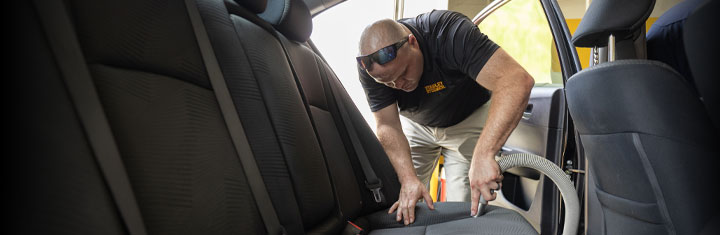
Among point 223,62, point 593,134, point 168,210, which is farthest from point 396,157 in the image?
point 168,210

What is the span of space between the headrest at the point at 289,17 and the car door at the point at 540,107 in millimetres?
798

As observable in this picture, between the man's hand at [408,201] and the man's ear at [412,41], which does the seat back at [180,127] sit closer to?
the man's hand at [408,201]

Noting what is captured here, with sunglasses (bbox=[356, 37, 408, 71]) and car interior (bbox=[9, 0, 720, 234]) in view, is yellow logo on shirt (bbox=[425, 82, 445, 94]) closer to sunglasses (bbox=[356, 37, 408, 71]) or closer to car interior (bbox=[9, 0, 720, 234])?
sunglasses (bbox=[356, 37, 408, 71])

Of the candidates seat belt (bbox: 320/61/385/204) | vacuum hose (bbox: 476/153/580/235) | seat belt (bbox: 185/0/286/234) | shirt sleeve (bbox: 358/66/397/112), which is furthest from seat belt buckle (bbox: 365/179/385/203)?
shirt sleeve (bbox: 358/66/397/112)

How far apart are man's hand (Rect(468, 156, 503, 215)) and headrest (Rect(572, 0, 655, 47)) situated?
419 mm

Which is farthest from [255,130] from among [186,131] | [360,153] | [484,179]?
[484,179]

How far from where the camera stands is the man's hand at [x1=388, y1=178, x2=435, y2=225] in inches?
41.0

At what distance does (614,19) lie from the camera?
2.40 ft

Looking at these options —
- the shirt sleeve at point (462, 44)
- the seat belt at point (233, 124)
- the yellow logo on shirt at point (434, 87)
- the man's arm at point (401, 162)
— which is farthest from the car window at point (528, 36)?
the seat belt at point (233, 124)

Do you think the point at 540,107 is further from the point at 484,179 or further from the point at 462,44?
the point at 484,179

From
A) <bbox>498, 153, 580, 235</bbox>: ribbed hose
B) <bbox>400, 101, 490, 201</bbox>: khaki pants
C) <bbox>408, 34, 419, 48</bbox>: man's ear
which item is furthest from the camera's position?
<bbox>400, 101, 490, 201</bbox>: khaki pants

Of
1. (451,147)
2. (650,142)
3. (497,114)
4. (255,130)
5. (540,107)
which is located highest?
(255,130)

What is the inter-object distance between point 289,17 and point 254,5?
12cm

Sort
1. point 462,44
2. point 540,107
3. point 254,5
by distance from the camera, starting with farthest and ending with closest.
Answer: point 540,107
point 462,44
point 254,5
